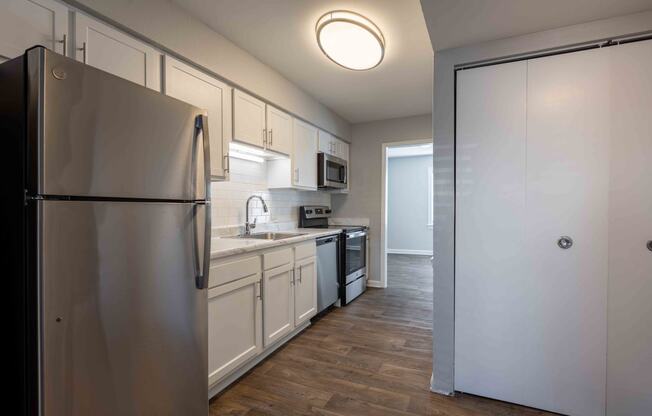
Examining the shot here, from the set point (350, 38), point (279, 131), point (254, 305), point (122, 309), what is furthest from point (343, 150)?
point (122, 309)

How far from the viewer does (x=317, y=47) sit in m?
2.44

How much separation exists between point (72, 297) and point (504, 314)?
2070 millimetres

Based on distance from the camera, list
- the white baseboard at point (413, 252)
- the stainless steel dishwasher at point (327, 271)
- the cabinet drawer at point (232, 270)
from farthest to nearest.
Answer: the white baseboard at point (413, 252) < the stainless steel dishwasher at point (327, 271) < the cabinet drawer at point (232, 270)

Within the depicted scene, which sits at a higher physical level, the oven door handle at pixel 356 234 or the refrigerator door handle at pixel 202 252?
the refrigerator door handle at pixel 202 252

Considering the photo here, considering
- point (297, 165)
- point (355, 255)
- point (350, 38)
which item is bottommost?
point (355, 255)

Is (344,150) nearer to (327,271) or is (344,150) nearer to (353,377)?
(327,271)

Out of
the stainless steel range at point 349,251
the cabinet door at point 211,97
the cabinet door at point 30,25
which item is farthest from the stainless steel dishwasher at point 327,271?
the cabinet door at point 30,25

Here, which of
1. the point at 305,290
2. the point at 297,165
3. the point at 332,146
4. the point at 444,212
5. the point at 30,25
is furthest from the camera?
the point at 332,146

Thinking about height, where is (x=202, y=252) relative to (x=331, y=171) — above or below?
below

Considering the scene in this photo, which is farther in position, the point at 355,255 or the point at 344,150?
the point at 344,150

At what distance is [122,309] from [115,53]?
4.16 feet

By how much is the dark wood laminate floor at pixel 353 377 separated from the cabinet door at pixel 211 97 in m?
1.45

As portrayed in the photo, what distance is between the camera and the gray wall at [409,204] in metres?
7.54

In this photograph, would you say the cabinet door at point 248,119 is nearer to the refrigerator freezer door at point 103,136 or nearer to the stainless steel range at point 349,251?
the refrigerator freezer door at point 103,136
